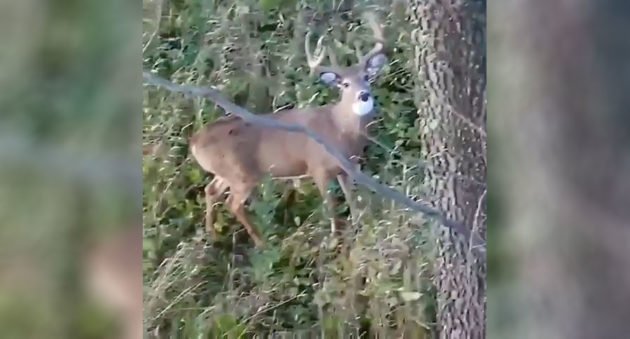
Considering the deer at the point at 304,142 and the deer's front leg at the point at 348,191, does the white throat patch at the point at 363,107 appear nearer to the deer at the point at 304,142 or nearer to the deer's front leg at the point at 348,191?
the deer at the point at 304,142

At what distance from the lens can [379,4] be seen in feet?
3.70

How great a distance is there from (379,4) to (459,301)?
0.49 m

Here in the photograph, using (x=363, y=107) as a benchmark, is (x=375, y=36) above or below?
above

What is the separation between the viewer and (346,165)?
1135 millimetres

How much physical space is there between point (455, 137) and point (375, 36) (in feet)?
0.67

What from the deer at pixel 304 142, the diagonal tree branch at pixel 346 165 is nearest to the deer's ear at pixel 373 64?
the deer at pixel 304 142

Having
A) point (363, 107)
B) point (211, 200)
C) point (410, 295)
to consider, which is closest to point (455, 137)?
point (363, 107)

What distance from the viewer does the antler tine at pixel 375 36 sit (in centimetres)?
113
